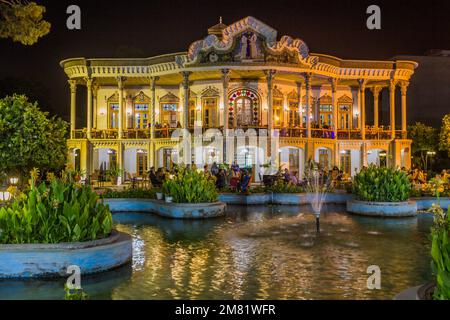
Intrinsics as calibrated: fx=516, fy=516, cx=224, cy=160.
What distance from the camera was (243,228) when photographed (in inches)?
526

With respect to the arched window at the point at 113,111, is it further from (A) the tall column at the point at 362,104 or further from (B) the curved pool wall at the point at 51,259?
(B) the curved pool wall at the point at 51,259

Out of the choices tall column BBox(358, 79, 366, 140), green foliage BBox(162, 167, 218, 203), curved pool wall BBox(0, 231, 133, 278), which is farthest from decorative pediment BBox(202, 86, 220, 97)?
curved pool wall BBox(0, 231, 133, 278)

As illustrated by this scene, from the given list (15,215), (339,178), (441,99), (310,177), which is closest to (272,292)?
(15,215)

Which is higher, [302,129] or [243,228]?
[302,129]

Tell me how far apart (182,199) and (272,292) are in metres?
8.53

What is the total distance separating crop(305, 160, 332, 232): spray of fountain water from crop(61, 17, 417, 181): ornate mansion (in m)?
1.28

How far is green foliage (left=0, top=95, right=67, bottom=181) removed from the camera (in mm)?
18500

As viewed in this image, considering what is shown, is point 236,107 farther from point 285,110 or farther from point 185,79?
point 185,79

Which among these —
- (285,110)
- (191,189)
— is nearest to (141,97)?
(285,110)

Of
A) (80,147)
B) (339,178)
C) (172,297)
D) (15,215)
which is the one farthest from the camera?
(80,147)

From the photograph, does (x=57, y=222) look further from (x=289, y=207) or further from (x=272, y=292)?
(x=289, y=207)

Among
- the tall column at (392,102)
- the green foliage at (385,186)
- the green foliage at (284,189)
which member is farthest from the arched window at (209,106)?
the green foliage at (385,186)

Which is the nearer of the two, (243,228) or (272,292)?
(272,292)

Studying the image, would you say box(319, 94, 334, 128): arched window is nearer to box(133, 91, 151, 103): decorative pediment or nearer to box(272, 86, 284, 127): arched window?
box(272, 86, 284, 127): arched window
